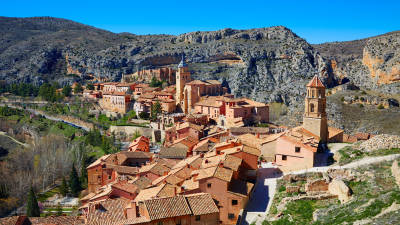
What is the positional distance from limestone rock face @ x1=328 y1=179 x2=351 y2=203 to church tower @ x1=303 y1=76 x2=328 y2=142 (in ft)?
30.8

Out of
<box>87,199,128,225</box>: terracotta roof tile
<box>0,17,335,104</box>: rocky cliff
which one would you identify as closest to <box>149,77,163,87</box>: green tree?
<box>0,17,335,104</box>: rocky cliff

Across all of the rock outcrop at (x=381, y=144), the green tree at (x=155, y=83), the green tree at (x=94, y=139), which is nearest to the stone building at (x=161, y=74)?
the green tree at (x=155, y=83)

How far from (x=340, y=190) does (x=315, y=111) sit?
36.5 ft

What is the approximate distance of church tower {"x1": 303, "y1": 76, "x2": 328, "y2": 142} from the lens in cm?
2900

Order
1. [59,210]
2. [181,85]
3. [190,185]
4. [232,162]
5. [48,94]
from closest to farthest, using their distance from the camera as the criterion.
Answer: [190,185], [232,162], [59,210], [181,85], [48,94]

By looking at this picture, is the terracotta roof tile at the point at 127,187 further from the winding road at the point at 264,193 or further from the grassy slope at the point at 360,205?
the grassy slope at the point at 360,205

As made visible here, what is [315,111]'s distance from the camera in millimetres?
29219

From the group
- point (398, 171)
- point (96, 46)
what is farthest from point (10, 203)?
point (96, 46)

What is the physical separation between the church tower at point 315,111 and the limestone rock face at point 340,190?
9391 mm

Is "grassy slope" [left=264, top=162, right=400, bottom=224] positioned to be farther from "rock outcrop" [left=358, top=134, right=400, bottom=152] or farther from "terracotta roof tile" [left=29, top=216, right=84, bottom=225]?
"terracotta roof tile" [left=29, top=216, right=84, bottom=225]

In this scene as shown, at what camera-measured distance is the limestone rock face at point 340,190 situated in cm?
1833

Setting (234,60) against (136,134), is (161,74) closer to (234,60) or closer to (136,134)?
(234,60)

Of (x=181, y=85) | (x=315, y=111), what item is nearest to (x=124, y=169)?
(x=315, y=111)

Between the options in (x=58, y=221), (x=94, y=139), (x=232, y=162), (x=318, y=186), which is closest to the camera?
(x=318, y=186)
